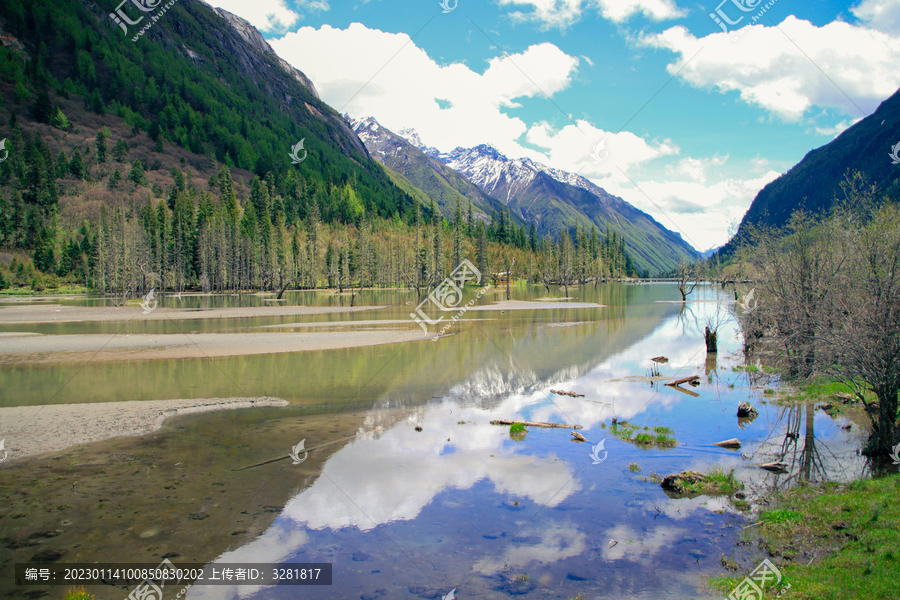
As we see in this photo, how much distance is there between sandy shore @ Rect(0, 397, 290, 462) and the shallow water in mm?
1045

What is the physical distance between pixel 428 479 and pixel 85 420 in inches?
560

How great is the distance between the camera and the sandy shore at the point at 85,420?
16409 millimetres

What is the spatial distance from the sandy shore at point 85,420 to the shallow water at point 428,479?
41.1 inches

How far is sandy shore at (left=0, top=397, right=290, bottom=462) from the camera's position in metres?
16.4

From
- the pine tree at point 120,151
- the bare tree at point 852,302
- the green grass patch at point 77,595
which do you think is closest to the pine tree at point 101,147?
the pine tree at point 120,151

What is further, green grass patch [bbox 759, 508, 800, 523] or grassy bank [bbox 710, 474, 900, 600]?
green grass patch [bbox 759, 508, 800, 523]

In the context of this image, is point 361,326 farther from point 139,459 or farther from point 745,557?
point 745,557

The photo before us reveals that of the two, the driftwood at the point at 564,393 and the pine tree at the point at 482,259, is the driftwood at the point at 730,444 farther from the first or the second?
the pine tree at the point at 482,259

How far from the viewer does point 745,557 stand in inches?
374

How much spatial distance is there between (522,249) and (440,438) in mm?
166737

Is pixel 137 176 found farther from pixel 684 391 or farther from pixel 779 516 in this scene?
pixel 779 516

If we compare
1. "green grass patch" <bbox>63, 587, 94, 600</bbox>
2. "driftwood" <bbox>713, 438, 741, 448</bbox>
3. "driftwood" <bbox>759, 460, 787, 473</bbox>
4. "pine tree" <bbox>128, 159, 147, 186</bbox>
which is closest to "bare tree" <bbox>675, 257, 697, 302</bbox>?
"driftwood" <bbox>713, 438, 741, 448</bbox>

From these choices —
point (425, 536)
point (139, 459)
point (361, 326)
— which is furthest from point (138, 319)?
point (425, 536)

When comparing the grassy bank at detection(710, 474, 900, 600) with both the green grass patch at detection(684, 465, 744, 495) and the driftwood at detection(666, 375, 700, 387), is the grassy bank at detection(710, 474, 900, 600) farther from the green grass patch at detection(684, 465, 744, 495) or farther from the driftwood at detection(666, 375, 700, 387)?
the driftwood at detection(666, 375, 700, 387)
